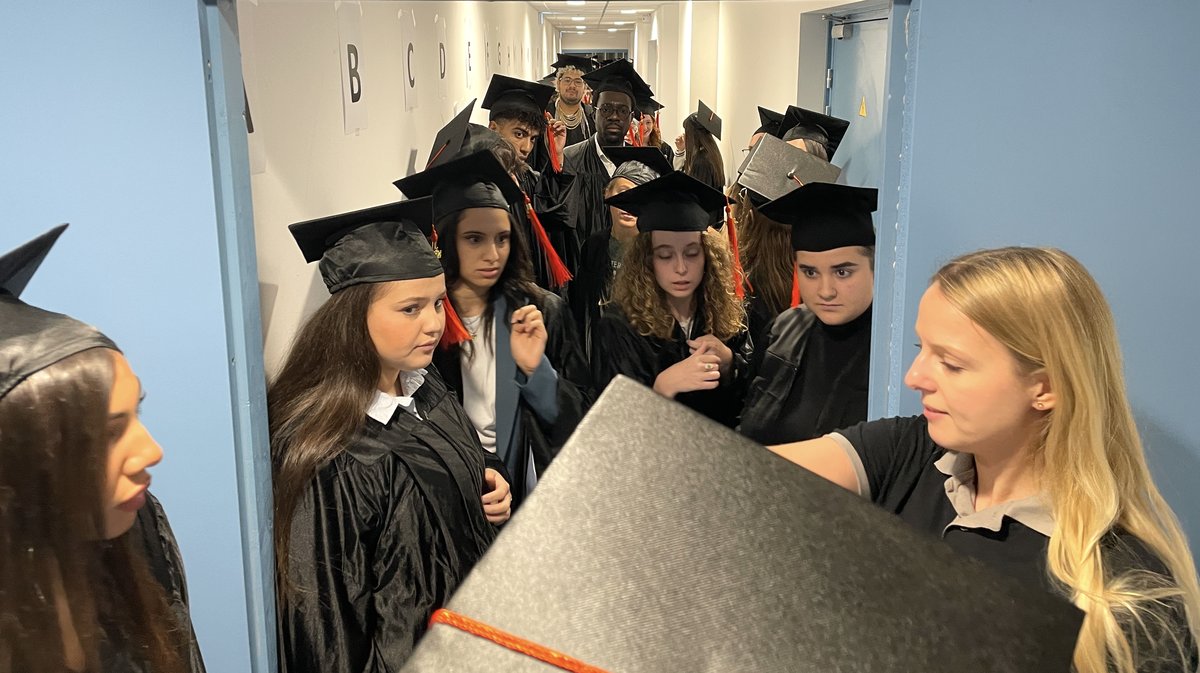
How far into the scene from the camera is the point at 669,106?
143 cm

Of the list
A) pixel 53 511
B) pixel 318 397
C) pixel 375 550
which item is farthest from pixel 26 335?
pixel 375 550

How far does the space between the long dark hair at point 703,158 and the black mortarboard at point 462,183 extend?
13.3 inches

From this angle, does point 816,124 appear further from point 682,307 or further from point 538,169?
point 538,169

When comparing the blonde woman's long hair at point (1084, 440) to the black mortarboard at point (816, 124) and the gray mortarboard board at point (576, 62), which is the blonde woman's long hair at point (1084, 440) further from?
the gray mortarboard board at point (576, 62)

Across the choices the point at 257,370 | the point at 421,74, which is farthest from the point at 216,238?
the point at 421,74

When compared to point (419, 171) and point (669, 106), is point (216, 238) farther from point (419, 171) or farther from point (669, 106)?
point (669, 106)

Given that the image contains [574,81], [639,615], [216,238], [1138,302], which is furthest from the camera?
[574,81]

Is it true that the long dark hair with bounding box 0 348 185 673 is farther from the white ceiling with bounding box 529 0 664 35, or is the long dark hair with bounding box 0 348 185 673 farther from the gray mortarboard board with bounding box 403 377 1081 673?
the white ceiling with bounding box 529 0 664 35

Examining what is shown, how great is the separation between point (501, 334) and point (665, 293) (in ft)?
0.95

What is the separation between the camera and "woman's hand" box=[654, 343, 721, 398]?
55.9 inches

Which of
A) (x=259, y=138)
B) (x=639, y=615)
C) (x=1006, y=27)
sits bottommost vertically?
(x=639, y=615)

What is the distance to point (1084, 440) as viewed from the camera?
929 mm

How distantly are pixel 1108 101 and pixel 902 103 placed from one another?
0.85ft

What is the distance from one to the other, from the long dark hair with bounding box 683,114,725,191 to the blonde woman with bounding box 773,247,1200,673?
50 centimetres
